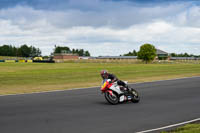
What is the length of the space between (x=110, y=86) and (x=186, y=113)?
3242 mm

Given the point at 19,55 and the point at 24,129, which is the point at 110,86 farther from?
the point at 19,55

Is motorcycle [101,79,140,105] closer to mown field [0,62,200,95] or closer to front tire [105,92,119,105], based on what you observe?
front tire [105,92,119,105]

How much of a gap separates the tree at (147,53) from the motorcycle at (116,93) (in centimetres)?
10003

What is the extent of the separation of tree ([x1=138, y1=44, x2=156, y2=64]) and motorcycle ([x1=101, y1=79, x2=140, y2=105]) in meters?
100

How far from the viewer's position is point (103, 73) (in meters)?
11.8

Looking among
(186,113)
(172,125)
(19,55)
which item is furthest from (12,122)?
(19,55)

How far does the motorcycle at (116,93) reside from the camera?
1173 cm

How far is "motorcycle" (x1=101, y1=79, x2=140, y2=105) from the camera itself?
11.7 metres

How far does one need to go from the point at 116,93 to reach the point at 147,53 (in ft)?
331

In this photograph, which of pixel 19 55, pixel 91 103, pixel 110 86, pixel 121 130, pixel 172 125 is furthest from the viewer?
pixel 19 55

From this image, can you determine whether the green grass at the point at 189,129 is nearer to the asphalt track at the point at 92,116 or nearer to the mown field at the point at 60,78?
the asphalt track at the point at 92,116

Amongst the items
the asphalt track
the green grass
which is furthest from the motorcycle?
the green grass

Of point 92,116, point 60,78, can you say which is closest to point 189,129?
point 92,116

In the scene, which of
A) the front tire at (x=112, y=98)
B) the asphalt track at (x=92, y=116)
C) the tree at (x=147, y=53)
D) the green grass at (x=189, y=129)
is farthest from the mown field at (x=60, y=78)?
the tree at (x=147, y=53)
